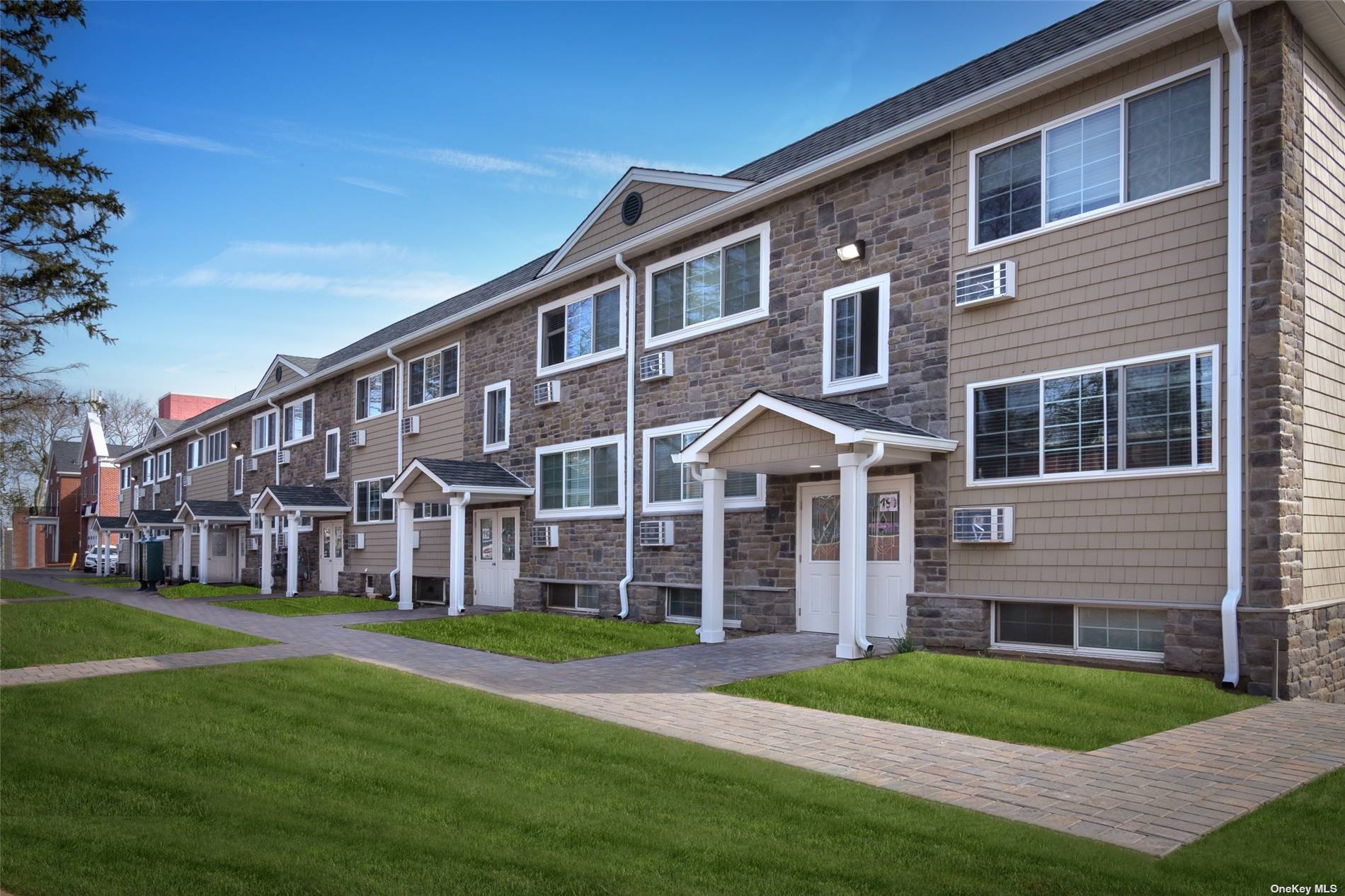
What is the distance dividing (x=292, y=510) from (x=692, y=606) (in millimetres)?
14309

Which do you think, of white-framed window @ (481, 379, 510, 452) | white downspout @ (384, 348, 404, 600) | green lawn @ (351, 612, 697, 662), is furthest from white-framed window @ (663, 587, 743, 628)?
white downspout @ (384, 348, 404, 600)

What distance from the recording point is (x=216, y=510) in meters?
31.5

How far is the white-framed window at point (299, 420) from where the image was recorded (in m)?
28.8

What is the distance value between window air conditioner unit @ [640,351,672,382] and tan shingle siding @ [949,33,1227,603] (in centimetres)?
531

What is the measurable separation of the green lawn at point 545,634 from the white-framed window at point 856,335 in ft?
13.5

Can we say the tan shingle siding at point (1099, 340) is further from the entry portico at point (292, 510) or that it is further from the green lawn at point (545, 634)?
the entry portico at point (292, 510)

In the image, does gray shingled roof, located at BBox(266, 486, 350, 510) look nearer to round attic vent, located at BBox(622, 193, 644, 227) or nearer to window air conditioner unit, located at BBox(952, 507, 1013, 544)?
round attic vent, located at BBox(622, 193, 644, 227)

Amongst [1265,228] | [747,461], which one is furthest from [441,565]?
[1265,228]

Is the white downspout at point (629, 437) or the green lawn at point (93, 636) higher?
the white downspout at point (629, 437)

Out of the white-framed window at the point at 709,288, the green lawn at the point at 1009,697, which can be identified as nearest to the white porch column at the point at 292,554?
the white-framed window at the point at 709,288

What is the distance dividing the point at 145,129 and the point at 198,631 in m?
6.65

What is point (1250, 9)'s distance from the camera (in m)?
8.98

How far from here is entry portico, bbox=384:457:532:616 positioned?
18141mm

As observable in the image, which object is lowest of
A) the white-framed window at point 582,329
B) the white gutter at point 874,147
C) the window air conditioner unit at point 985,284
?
the window air conditioner unit at point 985,284
